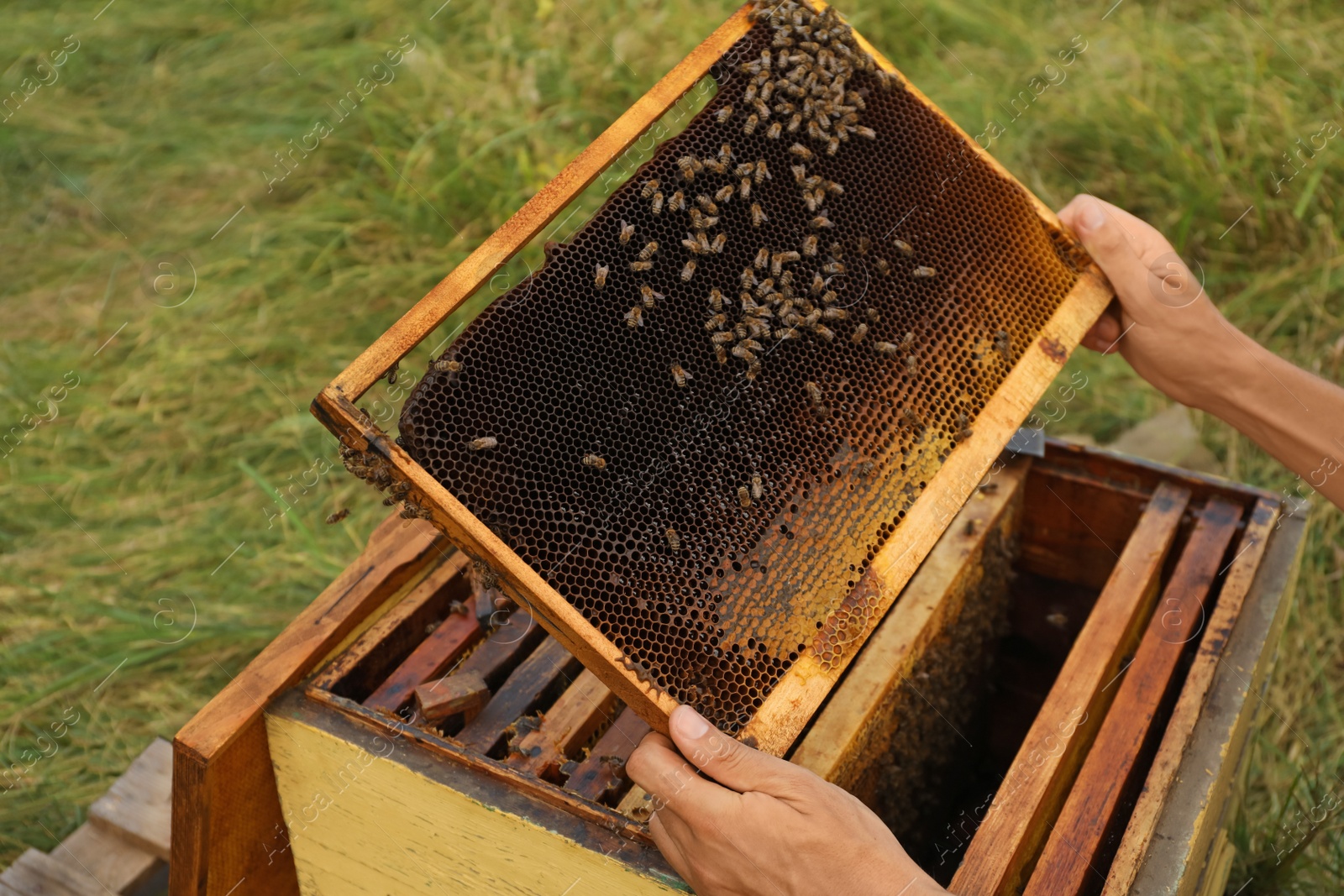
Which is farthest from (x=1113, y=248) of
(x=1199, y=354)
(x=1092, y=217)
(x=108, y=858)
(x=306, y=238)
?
(x=306, y=238)

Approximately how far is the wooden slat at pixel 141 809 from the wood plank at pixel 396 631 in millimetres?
1200

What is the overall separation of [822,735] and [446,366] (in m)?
1.36

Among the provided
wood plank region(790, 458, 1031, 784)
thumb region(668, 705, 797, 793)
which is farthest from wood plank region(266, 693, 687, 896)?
wood plank region(790, 458, 1031, 784)

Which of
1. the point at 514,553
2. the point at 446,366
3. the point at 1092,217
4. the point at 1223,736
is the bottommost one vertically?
the point at 1223,736

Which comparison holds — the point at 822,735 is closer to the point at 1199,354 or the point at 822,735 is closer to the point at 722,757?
the point at 722,757

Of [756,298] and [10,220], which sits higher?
[10,220]

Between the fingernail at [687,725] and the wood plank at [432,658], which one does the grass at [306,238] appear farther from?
the fingernail at [687,725]

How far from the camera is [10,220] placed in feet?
21.6

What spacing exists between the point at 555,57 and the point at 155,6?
3.56 metres

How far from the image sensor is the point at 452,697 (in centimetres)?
257

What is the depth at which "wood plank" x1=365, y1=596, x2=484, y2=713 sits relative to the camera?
267 cm

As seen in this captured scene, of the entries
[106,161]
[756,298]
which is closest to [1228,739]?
[756,298]

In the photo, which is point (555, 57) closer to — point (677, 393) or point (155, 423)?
point (155, 423)

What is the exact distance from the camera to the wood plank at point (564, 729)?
2.47 metres
